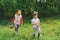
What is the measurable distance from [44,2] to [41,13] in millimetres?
930

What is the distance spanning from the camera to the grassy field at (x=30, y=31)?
12914 millimetres

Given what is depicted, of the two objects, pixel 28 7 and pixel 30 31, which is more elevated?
pixel 28 7

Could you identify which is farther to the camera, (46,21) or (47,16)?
(47,16)

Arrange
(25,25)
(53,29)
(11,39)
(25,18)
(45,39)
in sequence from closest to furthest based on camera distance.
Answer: (11,39) < (45,39) < (53,29) < (25,25) < (25,18)

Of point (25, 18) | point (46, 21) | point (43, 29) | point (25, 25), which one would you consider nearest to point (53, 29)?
point (43, 29)

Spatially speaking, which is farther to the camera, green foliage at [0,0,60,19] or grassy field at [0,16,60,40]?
green foliage at [0,0,60,19]

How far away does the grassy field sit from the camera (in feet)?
42.4

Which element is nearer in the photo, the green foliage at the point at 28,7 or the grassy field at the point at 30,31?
the grassy field at the point at 30,31

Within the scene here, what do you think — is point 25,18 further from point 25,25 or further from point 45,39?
point 45,39

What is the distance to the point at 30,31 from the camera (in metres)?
16.0

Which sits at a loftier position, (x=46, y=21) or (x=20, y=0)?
(x=20, y=0)

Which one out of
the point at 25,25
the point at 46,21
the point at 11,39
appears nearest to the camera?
the point at 11,39

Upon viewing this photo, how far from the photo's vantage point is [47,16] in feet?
76.2

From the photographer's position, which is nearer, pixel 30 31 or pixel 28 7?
pixel 30 31
